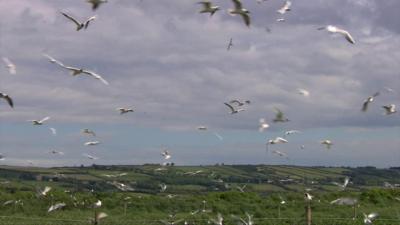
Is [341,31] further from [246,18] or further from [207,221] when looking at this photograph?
[207,221]

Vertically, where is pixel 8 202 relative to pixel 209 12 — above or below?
below

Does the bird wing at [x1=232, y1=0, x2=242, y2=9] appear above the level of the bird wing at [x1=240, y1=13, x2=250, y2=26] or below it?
above

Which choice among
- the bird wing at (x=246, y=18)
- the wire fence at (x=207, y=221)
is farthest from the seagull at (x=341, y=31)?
the wire fence at (x=207, y=221)

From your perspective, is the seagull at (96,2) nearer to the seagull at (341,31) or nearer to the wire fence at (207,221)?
the seagull at (341,31)

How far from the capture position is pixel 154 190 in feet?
169

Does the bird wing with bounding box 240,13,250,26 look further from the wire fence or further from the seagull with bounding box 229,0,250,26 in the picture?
the wire fence

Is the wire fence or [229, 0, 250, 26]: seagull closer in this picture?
[229, 0, 250, 26]: seagull

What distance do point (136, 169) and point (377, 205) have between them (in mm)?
22090

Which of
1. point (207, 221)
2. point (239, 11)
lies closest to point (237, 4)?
point (239, 11)

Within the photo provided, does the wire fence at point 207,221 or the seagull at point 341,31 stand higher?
the seagull at point 341,31

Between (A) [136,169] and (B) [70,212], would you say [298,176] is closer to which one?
(A) [136,169]

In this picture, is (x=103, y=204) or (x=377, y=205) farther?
(x=377, y=205)

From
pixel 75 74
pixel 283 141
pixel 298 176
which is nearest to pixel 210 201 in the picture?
pixel 298 176

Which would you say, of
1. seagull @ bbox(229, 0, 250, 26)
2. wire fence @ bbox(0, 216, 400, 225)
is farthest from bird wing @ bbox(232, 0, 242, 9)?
wire fence @ bbox(0, 216, 400, 225)
